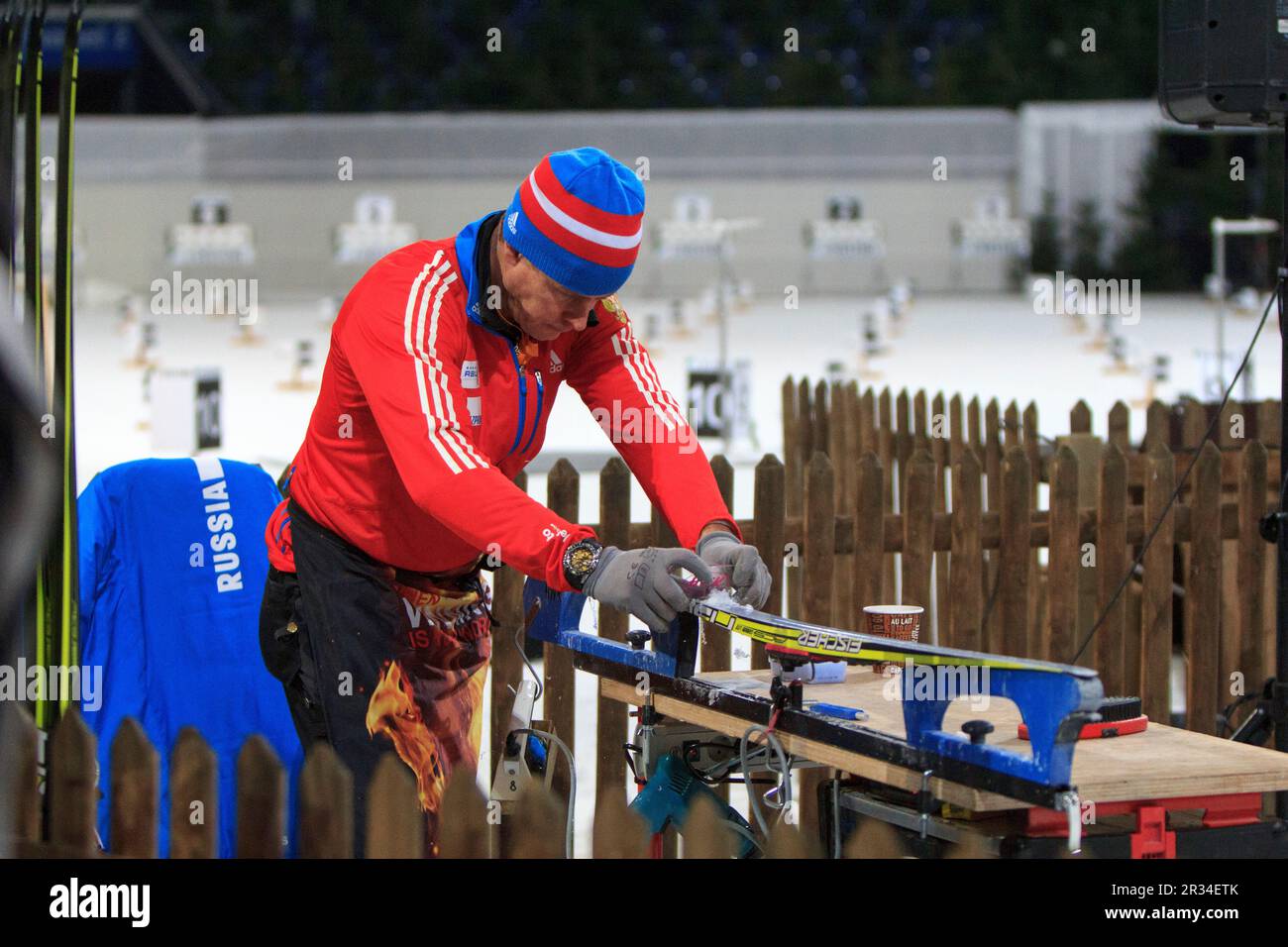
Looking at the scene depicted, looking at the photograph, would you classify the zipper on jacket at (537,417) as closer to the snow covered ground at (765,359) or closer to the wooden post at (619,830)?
the wooden post at (619,830)

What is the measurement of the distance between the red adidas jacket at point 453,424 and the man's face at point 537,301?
0.19 feet

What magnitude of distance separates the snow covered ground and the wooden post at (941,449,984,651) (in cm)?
154

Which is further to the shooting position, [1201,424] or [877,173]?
[877,173]

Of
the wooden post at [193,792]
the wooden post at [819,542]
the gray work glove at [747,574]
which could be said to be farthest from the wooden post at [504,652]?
the wooden post at [193,792]

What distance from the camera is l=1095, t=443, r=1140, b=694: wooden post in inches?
193

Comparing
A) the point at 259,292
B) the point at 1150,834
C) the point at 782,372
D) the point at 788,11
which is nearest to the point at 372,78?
the point at 259,292

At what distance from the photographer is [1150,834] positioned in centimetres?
241

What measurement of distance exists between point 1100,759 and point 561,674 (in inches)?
85.3

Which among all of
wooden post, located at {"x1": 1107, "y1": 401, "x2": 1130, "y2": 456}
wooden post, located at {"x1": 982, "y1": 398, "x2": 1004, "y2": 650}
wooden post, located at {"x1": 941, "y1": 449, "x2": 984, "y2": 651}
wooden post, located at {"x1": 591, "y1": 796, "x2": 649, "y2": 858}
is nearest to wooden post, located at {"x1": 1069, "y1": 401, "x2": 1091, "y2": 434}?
wooden post, located at {"x1": 1107, "y1": 401, "x2": 1130, "y2": 456}

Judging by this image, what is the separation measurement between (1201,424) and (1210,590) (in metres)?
1.72

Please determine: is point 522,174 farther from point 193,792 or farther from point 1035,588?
point 193,792

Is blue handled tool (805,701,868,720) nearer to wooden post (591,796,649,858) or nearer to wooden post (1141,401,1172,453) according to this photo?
wooden post (591,796,649,858)
